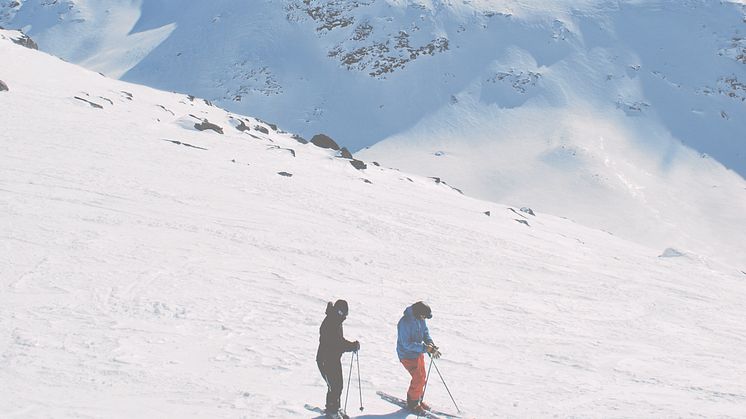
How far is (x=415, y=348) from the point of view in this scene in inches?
349

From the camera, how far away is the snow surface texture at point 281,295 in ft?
30.5

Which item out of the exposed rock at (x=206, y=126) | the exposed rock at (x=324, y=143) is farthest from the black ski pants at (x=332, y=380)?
the exposed rock at (x=324, y=143)

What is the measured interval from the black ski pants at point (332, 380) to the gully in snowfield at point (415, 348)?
3.34ft

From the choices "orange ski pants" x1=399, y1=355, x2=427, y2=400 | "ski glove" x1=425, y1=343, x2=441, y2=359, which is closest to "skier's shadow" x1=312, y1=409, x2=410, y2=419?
"orange ski pants" x1=399, y1=355, x2=427, y2=400

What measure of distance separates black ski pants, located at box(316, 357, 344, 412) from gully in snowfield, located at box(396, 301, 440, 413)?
3.34 feet

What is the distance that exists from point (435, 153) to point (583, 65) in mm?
28305

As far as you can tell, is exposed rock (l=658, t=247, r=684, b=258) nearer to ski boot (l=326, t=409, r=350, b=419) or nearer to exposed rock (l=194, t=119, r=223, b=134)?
exposed rock (l=194, t=119, r=223, b=134)

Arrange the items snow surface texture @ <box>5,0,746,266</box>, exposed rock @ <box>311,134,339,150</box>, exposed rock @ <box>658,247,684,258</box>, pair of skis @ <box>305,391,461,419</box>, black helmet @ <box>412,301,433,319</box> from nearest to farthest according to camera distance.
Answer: pair of skis @ <box>305,391,461,419</box>
black helmet @ <box>412,301,433,319</box>
exposed rock @ <box>658,247,684,258</box>
exposed rock @ <box>311,134,339,150</box>
snow surface texture @ <box>5,0,746,266</box>

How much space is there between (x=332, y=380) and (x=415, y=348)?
1.24 m

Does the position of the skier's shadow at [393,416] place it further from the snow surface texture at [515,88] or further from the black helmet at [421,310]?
the snow surface texture at [515,88]

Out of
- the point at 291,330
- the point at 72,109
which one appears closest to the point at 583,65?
the point at 72,109

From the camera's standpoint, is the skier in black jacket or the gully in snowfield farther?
the gully in snowfield

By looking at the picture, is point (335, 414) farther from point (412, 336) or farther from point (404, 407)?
point (412, 336)

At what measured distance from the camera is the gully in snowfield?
8.80m
